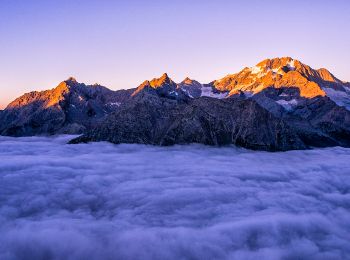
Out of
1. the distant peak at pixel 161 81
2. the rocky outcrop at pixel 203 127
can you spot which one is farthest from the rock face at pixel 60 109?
the rocky outcrop at pixel 203 127

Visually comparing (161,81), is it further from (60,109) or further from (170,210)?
(170,210)

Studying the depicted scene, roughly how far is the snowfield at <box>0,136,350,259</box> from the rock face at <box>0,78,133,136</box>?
215 feet

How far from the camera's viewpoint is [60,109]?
10656 centimetres

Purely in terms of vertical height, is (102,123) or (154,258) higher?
(102,123)

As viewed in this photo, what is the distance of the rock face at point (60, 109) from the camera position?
9550cm

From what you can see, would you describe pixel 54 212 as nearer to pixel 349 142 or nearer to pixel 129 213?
pixel 129 213

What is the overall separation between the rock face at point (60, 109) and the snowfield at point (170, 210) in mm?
65512

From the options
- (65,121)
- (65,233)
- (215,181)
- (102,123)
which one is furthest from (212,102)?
(65,121)

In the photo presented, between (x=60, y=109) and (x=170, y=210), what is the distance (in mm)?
100693

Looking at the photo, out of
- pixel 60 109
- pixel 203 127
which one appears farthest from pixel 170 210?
pixel 60 109

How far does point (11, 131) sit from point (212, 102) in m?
77.3

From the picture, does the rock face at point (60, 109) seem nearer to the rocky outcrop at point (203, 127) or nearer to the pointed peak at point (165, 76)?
the pointed peak at point (165, 76)

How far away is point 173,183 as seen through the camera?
1631cm

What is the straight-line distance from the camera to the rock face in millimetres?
95500
